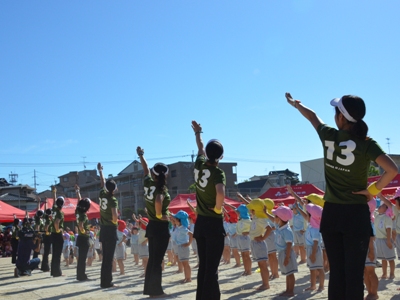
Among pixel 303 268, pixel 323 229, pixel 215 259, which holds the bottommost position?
pixel 303 268

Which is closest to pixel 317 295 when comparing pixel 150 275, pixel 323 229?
pixel 150 275

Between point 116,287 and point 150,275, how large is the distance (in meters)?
Result: 2.38

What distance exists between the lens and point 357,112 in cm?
404

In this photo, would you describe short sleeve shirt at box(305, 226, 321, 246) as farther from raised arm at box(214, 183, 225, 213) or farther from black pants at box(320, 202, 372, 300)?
black pants at box(320, 202, 372, 300)

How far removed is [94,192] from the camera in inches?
2889

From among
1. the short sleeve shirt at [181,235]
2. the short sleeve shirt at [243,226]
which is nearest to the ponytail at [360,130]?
the short sleeve shirt at [181,235]

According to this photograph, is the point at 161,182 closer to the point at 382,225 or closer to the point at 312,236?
the point at 312,236

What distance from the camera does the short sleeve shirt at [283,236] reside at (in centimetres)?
880

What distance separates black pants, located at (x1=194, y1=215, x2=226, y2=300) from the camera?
5.97 m

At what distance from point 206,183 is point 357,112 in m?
2.48

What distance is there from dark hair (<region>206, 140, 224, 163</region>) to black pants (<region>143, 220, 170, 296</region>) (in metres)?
2.67

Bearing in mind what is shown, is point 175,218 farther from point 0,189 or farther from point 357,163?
point 0,189

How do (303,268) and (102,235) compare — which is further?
(303,268)

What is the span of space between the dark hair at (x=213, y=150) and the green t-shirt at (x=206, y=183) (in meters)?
0.11
